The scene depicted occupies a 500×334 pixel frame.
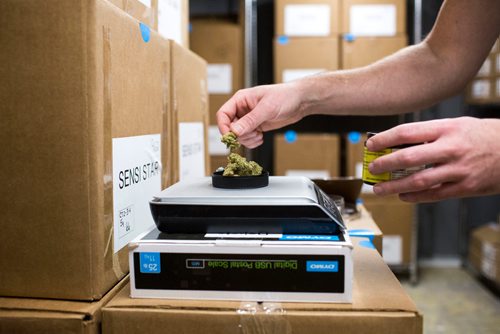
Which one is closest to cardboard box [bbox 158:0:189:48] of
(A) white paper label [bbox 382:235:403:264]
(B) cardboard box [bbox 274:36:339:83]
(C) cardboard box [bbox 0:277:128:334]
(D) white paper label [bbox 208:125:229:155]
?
(C) cardboard box [bbox 0:277:128:334]

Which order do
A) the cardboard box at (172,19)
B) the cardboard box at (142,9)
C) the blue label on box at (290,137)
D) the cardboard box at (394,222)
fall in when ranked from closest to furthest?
the cardboard box at (142,9), the cardboard box at (172,19), the blue label on box at (290,137), the cardboard box at (394,222)

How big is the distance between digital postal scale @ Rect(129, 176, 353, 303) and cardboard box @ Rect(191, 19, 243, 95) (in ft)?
7.40

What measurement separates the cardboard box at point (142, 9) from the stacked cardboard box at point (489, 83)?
7.85 feet

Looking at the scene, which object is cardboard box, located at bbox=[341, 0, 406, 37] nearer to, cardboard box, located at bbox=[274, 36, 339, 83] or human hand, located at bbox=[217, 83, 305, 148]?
cardboard box, located at bbox=[274, 36, 339, 83]

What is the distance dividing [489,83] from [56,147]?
2915mm

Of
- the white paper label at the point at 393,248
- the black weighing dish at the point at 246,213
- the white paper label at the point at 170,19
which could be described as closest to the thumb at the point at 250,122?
the black weighing dish at the point at 246,213

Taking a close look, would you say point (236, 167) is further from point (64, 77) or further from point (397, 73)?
point (397, 73)

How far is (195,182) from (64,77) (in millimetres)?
295

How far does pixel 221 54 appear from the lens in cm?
297

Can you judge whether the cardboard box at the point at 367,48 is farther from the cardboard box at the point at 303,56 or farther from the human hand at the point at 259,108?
the human hand at the point at 259,108

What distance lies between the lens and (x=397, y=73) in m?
1.22

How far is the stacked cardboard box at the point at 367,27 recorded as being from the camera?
2875mm

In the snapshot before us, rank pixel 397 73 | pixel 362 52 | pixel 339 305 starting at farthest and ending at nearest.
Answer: pixel 362 52, pixel 397 73, pixel 339 305

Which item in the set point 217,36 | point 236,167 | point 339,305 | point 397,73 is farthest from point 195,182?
point 217,36
